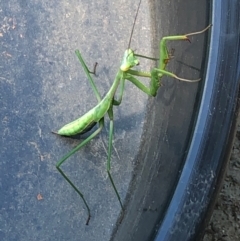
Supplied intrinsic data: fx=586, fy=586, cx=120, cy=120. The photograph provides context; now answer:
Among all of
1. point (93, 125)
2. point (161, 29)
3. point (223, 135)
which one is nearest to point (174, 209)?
point (223, 135)

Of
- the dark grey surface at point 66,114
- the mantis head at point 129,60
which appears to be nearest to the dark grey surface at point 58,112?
the dark grey surface at point 66,114

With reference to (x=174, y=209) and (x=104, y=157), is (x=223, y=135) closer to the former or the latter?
(x=174, y=209)

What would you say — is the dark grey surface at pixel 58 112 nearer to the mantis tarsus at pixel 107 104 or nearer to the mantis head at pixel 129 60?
the mantis tarsus at pixel 107 104

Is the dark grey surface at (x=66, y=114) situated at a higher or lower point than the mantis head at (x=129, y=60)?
lower

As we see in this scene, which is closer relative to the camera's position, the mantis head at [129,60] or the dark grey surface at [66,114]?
the mantis head at [129,60]

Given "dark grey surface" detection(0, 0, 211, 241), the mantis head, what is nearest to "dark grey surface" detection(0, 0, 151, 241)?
"dark grey surface" detection(0, 0, 211, 241)

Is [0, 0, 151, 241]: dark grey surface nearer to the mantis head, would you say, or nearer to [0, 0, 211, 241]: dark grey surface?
[0, 0, 211, 241]: dark grey surface

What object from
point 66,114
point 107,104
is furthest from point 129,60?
point 66,114

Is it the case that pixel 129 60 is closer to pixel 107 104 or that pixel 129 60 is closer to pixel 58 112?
pixel 107 104
